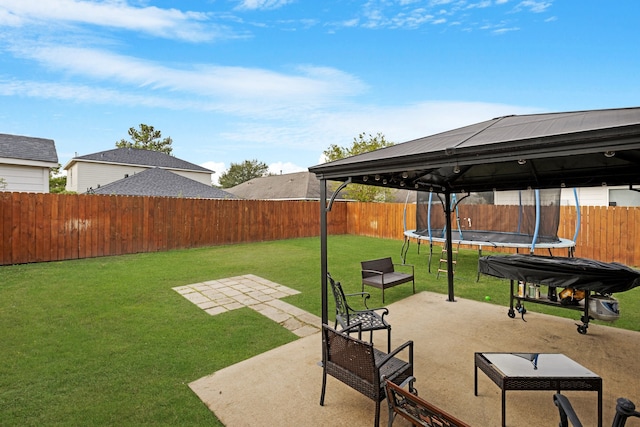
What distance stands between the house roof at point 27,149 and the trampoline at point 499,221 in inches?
606

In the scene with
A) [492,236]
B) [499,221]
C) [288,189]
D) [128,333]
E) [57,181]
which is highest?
[57,181]

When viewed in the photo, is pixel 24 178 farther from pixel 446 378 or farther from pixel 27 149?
pixel 446 378

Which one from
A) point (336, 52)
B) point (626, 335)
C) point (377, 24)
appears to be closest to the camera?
point (626, 335)

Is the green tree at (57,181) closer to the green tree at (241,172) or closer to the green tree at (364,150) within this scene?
the green tree at (241,172)

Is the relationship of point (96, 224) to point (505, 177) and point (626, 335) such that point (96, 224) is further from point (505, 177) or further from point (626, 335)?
point (626, 335)

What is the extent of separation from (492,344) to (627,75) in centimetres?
1368

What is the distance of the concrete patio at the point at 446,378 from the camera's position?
2445mm

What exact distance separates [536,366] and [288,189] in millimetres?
23998

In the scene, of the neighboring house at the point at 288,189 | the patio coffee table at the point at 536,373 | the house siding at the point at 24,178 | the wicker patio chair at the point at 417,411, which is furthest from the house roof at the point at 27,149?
the patio coffee table at the point at 536,373

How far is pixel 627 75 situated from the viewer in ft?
37.0

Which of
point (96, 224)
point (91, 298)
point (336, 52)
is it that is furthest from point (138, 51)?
point (91, 298)

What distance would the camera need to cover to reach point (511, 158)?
217 centimetres

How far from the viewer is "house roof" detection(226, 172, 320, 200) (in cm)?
2425

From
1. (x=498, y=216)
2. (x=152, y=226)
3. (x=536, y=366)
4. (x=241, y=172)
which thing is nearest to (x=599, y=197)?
(x=498, y=216)
